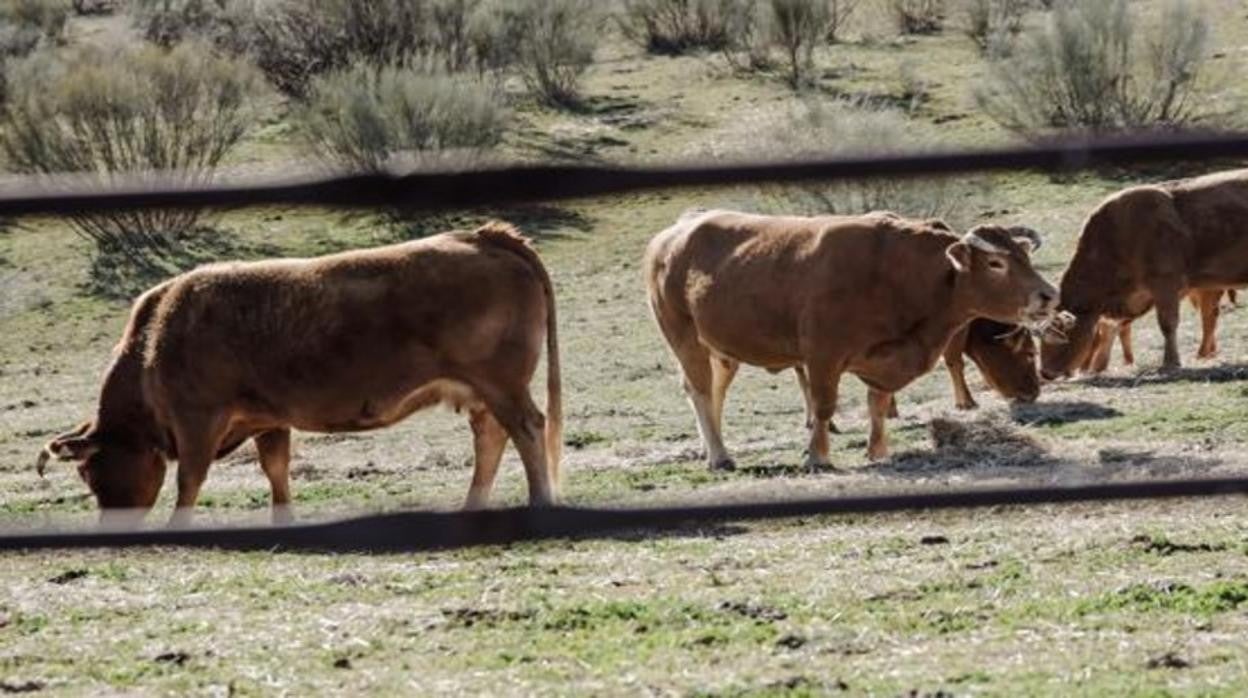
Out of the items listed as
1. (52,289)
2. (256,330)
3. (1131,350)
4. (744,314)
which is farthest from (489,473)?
(52,289)

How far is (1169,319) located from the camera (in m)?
17.6

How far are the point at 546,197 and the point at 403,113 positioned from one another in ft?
92.0

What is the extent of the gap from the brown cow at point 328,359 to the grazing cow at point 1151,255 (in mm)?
7876

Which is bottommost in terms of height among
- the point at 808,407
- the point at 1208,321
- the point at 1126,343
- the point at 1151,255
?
the point at 1126,343

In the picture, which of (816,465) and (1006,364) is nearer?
(816,465)

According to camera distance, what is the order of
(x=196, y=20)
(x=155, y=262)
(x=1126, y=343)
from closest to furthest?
(x=1126, y=343) < (x=155, y=262) < (x=196, y=20)

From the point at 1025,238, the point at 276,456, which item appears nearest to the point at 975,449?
the point at 1025,238

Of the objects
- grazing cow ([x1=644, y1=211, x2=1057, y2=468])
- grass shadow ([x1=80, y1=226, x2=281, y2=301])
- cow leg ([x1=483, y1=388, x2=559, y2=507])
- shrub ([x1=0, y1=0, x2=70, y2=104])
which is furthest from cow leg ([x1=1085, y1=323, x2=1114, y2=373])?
shrub ([x1=0, y1=0, x2=70, y2=104])

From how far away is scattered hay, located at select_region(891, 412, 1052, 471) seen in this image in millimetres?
12289

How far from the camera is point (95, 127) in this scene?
28.0 metres

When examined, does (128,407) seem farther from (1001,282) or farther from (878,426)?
Answer: (1001,282)

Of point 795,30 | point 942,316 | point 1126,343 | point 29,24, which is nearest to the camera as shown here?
point 942,316

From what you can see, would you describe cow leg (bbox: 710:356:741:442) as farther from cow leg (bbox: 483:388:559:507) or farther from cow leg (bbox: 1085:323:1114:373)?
cow leg (bbox: 1085:323:1114:373)

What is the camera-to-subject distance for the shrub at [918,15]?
40.2 meters
